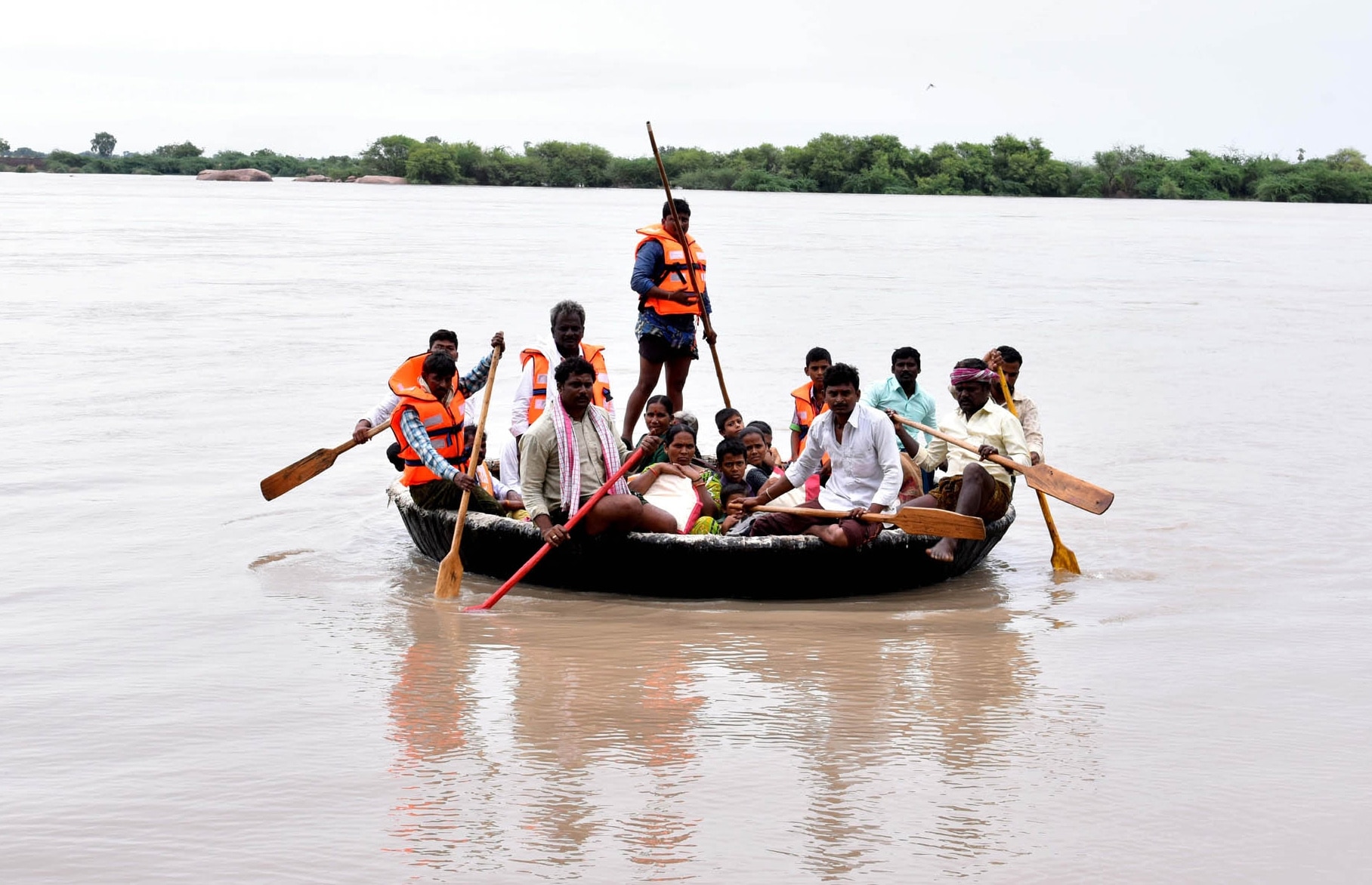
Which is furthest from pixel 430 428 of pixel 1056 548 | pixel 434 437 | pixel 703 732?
pixel 1056 548

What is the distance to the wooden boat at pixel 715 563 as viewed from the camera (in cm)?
550

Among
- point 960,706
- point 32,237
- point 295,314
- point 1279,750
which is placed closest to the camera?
point 1279,750

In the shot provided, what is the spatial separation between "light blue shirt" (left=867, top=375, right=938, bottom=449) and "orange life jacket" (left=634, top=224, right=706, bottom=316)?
1.27 metres

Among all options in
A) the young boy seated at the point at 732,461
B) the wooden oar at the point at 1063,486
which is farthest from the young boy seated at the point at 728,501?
the wooden oar at the point at 1063,486

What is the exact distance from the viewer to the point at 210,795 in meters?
3.84

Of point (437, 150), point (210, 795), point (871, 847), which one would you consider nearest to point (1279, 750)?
point (871, 847)

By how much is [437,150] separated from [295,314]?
54.7m

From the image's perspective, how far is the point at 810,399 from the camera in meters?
6.56

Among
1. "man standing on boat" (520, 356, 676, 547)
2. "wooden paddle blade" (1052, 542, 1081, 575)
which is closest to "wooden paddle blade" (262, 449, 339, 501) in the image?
"man standing on boat" (520, 356, 676, 547)

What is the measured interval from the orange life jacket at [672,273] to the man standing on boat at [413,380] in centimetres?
91

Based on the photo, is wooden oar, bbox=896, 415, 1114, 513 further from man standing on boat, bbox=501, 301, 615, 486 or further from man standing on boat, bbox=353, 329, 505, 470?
man standing on boat, bbox=353, 329, 505, 470

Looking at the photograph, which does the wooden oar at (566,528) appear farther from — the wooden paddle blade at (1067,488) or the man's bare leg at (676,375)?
the man's bare leg at (676,375)

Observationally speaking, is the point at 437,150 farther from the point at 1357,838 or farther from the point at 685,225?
the point at 1357,838

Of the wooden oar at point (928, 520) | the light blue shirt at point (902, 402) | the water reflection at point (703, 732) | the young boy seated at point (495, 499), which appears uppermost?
the light blue shirt at point (902, 402)
